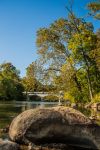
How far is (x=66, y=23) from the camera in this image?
194 feet

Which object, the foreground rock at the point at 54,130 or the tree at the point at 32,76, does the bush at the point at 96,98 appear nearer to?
the tree at the point at 32,76

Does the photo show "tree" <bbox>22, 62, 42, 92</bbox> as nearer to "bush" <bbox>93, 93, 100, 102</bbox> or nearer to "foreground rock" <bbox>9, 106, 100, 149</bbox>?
"bush" <bbox>93, 93, 100, 102</bbox>

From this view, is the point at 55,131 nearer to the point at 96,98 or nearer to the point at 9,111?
the point at 9,111

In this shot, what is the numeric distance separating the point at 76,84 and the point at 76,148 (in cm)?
4466

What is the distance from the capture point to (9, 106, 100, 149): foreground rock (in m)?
16.8

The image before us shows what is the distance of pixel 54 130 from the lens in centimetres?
1697

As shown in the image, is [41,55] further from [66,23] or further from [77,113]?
[77,113]

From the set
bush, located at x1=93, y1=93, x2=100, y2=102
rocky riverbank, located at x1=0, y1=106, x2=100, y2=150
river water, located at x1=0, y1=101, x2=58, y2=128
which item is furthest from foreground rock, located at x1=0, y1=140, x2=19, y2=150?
bush, located at x1=93, y1=93, x2=100, y2=102

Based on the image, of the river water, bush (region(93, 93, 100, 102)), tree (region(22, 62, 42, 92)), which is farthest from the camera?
tree (region(22, 62, 42, 92))

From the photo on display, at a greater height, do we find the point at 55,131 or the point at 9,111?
the point at 9,111

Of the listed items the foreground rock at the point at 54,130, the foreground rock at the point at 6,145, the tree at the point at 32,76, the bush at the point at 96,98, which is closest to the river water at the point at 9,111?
the tree at the point at 32,76

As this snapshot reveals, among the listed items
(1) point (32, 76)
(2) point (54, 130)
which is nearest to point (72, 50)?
(1) point (32, 76)

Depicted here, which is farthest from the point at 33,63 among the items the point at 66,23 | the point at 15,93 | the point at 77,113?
the point at 15,93

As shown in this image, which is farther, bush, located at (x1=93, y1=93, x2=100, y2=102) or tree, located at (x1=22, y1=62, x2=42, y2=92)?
tree, located at (x1=22, y1=62, x2=42, y2=92)
